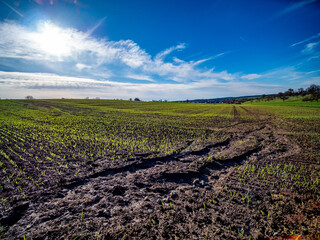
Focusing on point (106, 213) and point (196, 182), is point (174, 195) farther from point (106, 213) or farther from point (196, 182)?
point (106, 213)

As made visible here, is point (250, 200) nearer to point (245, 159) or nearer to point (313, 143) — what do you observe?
point (245, 159)

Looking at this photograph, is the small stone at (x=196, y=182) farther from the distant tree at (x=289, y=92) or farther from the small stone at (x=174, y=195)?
the distant tree at (x=289, y=92)

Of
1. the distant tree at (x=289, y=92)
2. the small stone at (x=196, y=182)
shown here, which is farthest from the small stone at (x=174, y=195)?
the distant tree at (x=289, y=92)

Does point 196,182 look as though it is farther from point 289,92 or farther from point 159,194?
point 289,92

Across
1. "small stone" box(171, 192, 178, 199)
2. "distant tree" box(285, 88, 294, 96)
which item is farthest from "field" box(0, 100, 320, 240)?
"distant tree" box(285, 88, 294, 96)

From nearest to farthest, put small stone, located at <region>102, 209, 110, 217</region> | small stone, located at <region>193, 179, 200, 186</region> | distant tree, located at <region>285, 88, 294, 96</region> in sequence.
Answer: small stone, located at <region>102, 209, 110, 217</region> < small stone, located at <region>193, 179, 200, 186</region> < distant tree, located at <region>285, 88, 294, 96</region>

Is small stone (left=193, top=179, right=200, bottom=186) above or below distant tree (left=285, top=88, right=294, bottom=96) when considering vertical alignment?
below

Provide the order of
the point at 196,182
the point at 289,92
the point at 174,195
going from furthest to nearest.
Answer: the point at 289,92 < the point at 196,182 < the point at 174,195

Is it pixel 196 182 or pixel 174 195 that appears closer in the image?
pixel 174 195

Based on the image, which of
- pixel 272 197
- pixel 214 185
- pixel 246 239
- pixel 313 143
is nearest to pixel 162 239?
pixel 246 239

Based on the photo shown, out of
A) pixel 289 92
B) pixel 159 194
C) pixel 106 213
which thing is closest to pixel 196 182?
pixel 159 194

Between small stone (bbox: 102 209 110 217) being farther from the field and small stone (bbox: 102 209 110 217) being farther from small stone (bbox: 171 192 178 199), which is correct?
small stone (bbox: 171 192 178 199)

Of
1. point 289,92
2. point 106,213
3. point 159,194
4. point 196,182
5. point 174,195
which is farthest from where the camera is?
point 289,92

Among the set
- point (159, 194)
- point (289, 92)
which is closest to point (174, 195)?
point (159, 194)
